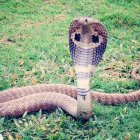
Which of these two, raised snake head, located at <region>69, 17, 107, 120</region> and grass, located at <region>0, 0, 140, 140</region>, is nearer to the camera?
raised snake head, located at <region>69, 17, 107, 120</region>

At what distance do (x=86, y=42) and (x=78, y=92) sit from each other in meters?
0.48

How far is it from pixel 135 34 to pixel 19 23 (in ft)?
7.25

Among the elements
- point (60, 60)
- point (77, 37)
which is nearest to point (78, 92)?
point (77, 37)

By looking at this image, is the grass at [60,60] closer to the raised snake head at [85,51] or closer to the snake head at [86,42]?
the raised snake head at [85,51]

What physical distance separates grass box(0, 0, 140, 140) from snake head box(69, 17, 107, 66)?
64 centimetres

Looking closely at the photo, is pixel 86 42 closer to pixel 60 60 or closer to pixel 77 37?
pixel 77 37

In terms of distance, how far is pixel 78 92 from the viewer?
11.2ft

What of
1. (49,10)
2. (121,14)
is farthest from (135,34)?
(49,10)

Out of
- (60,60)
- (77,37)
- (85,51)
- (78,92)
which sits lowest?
(60,60)

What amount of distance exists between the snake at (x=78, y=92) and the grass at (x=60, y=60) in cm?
10

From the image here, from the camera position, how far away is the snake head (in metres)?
3.38

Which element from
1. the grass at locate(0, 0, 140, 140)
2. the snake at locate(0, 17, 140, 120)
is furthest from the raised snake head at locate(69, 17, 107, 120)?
the grass at locate(0, 0, 140, 140)

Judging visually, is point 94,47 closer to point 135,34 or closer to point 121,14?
point 135,34

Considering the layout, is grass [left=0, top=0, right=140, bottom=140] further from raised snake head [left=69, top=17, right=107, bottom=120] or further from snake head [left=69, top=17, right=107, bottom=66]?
snake head [left=69, top=17, right=107, bottom=66]
